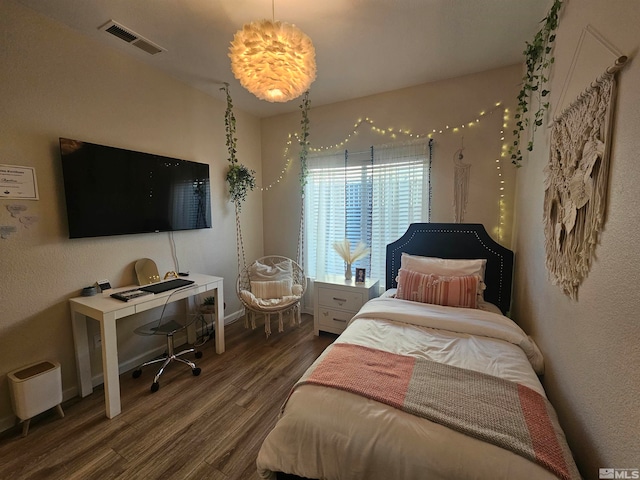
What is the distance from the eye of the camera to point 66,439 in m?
1.67

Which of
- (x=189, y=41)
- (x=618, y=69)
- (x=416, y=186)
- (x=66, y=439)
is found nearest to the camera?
(x=618, y=69)

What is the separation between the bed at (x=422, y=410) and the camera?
910 millimetres

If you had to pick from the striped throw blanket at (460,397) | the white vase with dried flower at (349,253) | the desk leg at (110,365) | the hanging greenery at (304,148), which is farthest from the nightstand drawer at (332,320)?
the desk leg at (110,365)

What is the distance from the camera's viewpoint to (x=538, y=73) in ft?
6.42

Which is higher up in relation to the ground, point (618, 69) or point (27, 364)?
point (618, 69)

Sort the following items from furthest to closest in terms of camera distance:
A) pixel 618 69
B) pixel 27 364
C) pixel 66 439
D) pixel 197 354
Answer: pixel 197 354, pixel 27 364, pixel 66 439, pixel 618 69

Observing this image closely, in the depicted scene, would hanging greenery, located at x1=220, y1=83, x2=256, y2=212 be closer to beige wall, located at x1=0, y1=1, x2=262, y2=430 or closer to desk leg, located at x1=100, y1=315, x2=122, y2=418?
beige wall, located at x1=0, y1=1, x2=262, y2=430

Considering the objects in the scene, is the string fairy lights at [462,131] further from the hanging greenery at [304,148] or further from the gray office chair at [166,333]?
the gray office chair at [166,333]

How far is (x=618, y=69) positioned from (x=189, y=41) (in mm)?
2546

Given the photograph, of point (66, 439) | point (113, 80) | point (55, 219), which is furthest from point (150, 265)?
point (113, 80)

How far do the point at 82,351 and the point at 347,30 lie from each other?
3.11 meters

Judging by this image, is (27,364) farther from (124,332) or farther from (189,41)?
(189,41)

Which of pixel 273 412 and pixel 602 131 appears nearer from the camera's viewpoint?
pixel 602 131

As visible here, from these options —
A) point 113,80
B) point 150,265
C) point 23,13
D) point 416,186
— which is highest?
point 23,13
